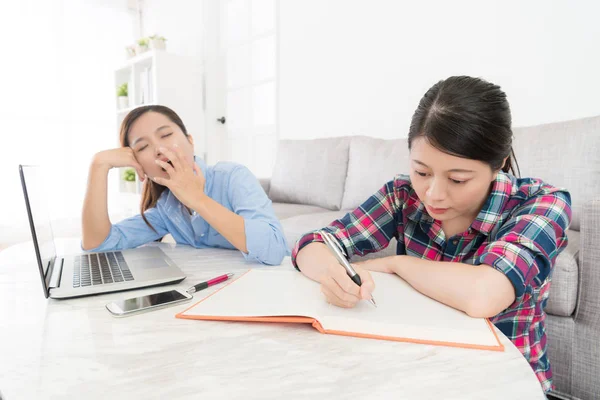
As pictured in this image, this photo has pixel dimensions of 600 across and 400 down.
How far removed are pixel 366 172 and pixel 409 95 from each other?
0.63 m

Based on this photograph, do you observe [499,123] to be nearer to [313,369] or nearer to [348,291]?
[348,291]

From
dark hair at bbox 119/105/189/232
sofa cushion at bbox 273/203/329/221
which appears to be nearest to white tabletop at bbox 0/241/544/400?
dark hair at bbox 119/105/189/232

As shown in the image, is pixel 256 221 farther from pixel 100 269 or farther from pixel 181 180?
pixel 100 269

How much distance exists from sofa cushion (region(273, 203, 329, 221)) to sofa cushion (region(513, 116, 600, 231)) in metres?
1.09

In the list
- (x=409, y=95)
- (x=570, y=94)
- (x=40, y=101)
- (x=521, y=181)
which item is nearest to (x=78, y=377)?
(x=521, y=181)

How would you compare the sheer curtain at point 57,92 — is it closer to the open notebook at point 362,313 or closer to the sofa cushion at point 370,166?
the sofa cushion at point 370,166

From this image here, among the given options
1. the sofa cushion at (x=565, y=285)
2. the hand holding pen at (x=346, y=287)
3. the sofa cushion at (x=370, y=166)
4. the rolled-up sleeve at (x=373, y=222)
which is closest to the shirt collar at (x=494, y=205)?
the rolled-up sleeve at (x=373, y=222)

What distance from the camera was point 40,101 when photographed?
12.3 ft

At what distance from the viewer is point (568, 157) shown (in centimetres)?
142

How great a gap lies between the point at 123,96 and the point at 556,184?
380cm

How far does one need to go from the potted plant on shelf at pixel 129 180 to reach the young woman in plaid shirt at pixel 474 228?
345cm

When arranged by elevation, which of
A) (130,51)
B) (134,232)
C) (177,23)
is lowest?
(134,232)

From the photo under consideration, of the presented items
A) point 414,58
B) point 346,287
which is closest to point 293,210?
point 414,58

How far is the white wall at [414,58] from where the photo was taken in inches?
70.6
